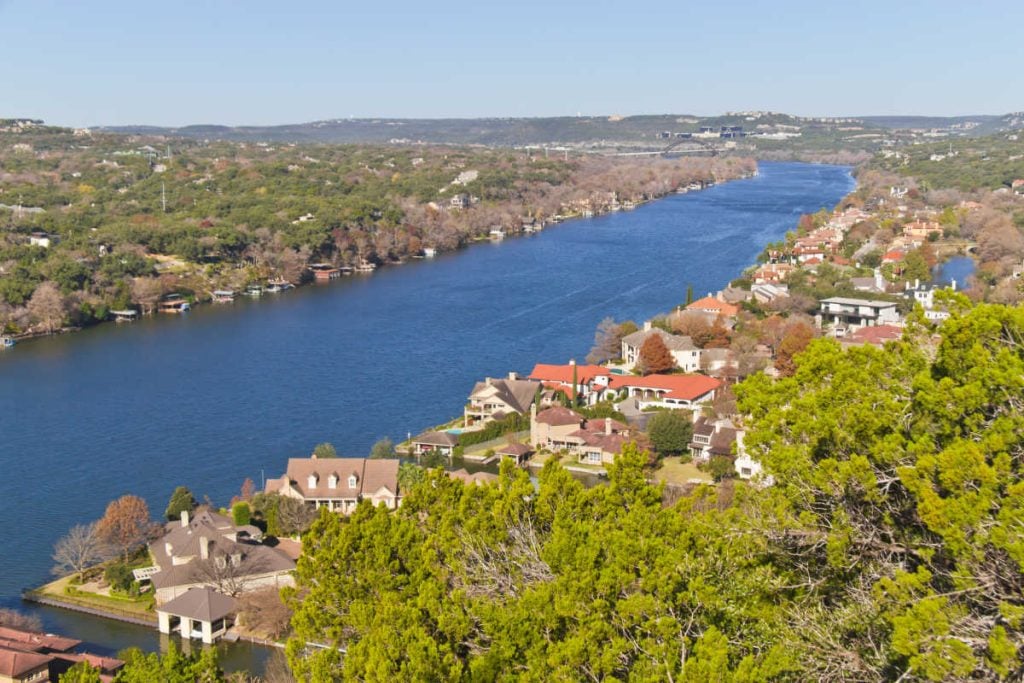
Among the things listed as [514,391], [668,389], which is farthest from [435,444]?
[668,389]

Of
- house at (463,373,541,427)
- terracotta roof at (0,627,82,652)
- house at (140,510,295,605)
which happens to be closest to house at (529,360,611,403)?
house at (463,373,541,427)

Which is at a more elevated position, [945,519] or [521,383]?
[945,519]

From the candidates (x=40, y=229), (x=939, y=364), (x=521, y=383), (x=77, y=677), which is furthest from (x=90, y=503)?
(x=40, y=229)

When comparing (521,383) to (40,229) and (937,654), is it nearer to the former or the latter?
(937,654)

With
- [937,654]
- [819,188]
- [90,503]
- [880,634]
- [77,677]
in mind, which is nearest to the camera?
[937,654]

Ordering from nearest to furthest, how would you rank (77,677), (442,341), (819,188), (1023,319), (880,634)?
1. (880,634)
2. (1023,319)
3. (77,677)
4. (442,341)
5. (819,188)

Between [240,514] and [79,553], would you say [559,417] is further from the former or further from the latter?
[79,553]

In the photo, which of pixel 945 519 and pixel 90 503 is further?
pixel 90 503
